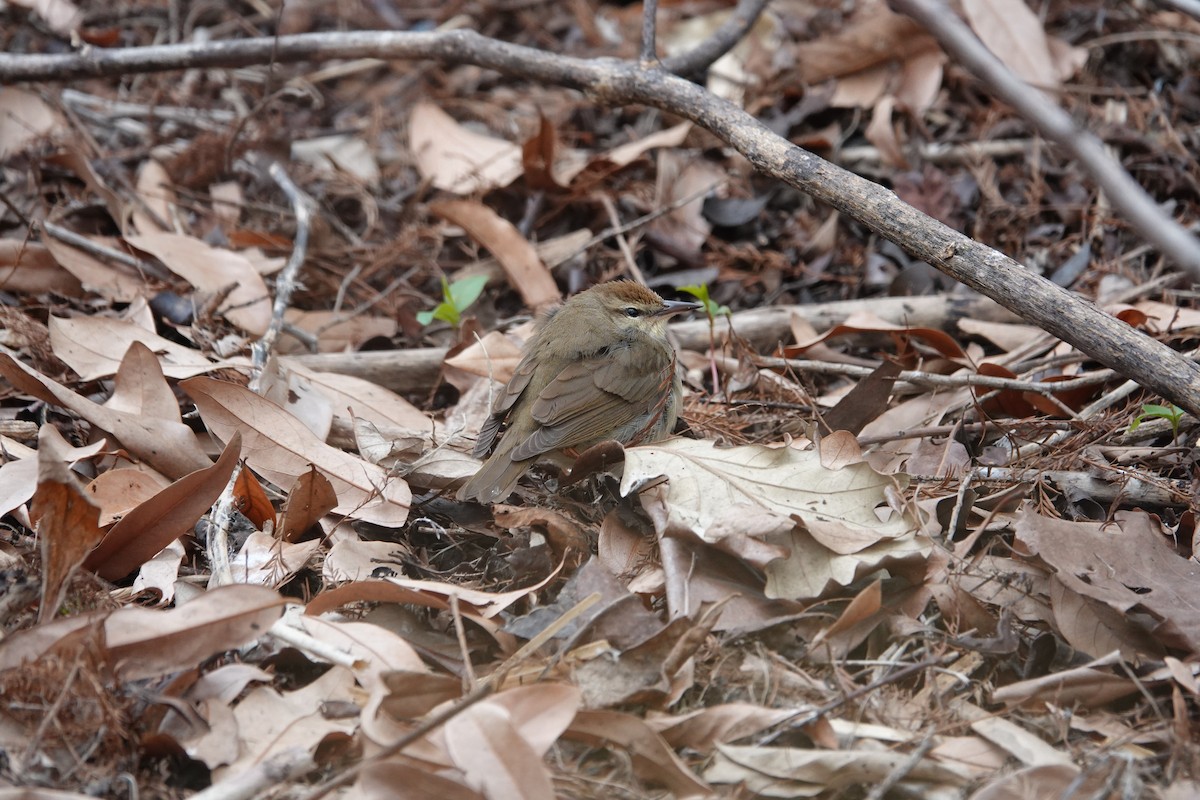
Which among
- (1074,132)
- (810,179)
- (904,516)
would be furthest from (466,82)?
(1074,132)

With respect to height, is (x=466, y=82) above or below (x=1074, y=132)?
below

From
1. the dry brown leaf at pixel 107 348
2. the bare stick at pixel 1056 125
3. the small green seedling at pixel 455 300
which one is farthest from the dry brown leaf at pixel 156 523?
the bare stick at pixel 1056 125

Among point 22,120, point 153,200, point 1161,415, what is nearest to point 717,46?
point 1161,415

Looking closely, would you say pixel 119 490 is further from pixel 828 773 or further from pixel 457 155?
pixel 457 155

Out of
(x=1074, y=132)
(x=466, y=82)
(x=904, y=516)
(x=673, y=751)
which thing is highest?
(x=1074, y=132)

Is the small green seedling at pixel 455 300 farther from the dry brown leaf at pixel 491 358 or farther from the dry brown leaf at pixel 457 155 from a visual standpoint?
the dry brown leaf at pixel 457 155

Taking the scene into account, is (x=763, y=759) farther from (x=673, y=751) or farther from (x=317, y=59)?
(x=317, y=59)
